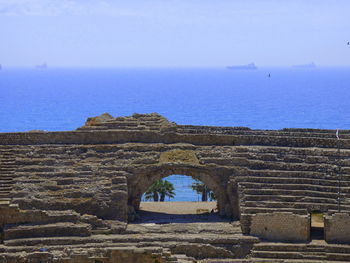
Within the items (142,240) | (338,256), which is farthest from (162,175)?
(338,256)

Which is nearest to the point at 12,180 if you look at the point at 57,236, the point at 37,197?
the point at 37,197

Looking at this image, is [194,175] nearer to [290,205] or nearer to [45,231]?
[290,205]

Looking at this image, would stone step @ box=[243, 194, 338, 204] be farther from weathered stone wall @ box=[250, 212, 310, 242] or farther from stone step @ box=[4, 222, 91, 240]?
stone step @ box=[4, 222, 91, 240]

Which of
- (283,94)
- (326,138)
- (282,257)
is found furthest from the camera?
(283,94)

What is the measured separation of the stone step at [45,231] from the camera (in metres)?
39.0

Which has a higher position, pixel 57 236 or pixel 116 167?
pixel 116 167

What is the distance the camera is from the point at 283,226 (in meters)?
39.4

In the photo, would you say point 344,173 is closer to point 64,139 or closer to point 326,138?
point 326,138

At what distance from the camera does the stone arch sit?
43031 mm

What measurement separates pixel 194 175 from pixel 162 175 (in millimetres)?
1707

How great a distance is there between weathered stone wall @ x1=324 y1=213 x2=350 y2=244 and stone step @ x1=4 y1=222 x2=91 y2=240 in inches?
452

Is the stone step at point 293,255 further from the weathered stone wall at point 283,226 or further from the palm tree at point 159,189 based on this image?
the palm tree at point 159,189

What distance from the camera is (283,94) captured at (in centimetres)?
18900

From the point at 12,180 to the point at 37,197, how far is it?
6.86 ft
